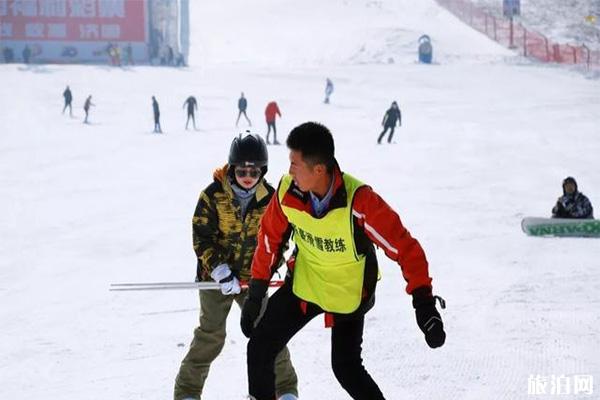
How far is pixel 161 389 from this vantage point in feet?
16.5

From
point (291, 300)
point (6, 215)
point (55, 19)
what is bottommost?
point (6, 215)

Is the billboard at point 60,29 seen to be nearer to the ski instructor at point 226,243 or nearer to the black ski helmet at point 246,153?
the ski instructor at point 226,243

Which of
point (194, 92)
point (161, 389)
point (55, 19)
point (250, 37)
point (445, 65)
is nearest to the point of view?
point (161, 389)

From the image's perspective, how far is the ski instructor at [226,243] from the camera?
4.18 m

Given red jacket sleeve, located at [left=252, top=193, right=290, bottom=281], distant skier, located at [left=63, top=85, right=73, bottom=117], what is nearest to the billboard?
distant skier, located at [left=63, top=85, right=73, bottom=117]

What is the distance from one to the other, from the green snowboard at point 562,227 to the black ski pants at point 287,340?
6.81m

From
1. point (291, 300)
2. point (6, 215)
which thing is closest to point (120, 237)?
point (6, 215)

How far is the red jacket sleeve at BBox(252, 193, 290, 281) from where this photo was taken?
367cm

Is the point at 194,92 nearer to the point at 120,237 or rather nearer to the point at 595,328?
the point at 120,237

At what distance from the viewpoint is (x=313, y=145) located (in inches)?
137

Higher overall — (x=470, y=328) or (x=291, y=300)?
(x=291, y=300)

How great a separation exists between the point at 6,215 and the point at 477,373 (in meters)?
10.1

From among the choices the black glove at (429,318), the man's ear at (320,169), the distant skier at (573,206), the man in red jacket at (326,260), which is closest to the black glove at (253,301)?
the man in red jacket at (326,260)

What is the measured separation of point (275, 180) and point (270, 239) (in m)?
12.7
